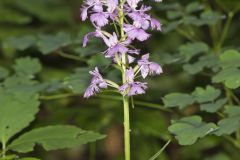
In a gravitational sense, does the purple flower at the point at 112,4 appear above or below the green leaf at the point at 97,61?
below

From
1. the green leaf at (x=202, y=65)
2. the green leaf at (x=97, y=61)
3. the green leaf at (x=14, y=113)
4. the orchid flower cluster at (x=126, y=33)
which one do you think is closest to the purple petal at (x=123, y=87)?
the orchid flower cluster at (x=126, y=33)

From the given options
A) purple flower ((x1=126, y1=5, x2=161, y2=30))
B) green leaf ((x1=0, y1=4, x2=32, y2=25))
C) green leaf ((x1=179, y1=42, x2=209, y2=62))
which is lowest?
purple flower ((x1=126, y1=5, x2=161, y2=30))

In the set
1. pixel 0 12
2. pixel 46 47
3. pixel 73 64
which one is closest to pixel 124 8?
pixel 46 47

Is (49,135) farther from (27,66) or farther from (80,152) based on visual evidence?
(80,152)

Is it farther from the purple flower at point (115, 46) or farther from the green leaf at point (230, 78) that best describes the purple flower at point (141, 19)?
the green leaf at point (230, 78)

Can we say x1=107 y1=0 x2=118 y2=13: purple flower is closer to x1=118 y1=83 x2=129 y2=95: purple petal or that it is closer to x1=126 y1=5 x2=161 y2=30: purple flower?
x1=126 y1=5 x2=161 y2=30: purple flower

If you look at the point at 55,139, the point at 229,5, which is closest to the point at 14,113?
the point at 55,139

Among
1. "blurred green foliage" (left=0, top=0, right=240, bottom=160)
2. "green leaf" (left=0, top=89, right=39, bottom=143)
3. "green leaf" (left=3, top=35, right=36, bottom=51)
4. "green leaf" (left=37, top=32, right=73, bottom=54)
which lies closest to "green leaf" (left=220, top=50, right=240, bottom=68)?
"blurred green foliage" (left=0, top=0, right=240, bottom=160)
